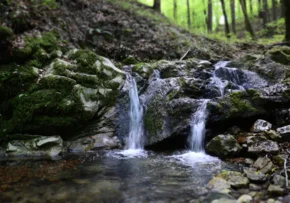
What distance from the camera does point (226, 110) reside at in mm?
7965

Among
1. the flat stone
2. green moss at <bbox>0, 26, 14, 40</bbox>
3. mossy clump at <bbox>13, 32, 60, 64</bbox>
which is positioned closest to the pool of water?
the flat stone

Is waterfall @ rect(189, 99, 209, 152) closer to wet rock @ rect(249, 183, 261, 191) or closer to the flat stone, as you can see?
the flat stone

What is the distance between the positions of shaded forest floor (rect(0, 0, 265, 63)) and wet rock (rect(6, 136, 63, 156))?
3.27 metres

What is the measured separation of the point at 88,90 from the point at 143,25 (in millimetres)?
8133

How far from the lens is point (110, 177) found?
584 centimetres

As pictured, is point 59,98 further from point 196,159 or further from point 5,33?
point 196,159

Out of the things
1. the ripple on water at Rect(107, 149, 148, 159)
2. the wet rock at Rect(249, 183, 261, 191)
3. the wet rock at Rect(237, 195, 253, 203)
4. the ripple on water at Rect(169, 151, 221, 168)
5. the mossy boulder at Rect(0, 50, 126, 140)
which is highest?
the mossy boulder at Rect(0, 50, 126, 140)

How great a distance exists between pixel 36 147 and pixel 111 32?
7.85 metres

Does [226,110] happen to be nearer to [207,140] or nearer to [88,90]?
[207,140]

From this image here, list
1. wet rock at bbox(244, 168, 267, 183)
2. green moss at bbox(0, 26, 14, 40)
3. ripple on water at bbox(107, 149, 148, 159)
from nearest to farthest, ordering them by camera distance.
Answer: wet rock at bbox(244, 168, 267, 183)
ripple on water at bbox(107, 149, 148, 159)
green moss at bbox(0, 26, 14, 40)

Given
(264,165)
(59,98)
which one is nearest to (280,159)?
(264,165)

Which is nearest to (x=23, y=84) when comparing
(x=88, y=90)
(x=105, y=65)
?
(x=88, y=90)

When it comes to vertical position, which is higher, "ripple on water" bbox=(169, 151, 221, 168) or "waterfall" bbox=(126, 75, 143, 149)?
"waterfall" bbox=(126, 75, 143, 149)

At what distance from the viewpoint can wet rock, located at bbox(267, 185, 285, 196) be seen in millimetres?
4270
